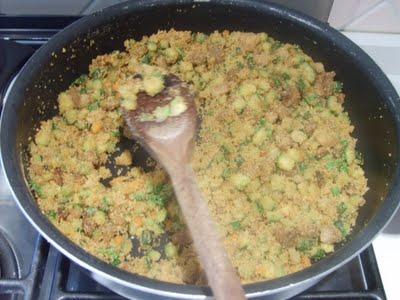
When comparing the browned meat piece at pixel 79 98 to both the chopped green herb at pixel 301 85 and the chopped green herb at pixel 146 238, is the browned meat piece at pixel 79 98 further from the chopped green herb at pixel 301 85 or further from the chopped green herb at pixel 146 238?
the chopped green herb at pixel 301 85

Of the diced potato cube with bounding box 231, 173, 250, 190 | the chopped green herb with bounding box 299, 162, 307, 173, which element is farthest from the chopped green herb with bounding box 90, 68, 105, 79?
the chopped green herb with bounding box 299, 162, 307, 173

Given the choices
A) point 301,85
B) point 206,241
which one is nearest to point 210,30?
point 301,85

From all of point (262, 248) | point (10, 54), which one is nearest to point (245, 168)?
point (262, 248)

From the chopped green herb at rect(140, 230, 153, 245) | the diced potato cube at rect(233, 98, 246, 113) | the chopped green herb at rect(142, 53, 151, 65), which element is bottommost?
the chopped green herb at rect(140, 230, 153, 245)

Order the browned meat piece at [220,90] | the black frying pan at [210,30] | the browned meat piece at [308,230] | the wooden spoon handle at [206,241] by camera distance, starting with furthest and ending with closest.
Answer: the browned meat piece at [220,90], the browned meat piece at [308,230], the black frying pan at [210,30], the wooden spoon handle at [206,241]

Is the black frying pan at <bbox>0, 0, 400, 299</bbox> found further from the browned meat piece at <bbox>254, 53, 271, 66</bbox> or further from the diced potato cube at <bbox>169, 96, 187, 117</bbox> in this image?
the diced potato cube at <bbox>169, 96, 187, 117</bbox>

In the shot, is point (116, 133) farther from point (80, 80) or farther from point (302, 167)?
point (302, 167)

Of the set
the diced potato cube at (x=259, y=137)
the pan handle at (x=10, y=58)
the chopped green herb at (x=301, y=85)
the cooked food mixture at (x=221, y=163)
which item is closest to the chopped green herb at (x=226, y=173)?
the cooked food mixture at (x=221, y=163)
